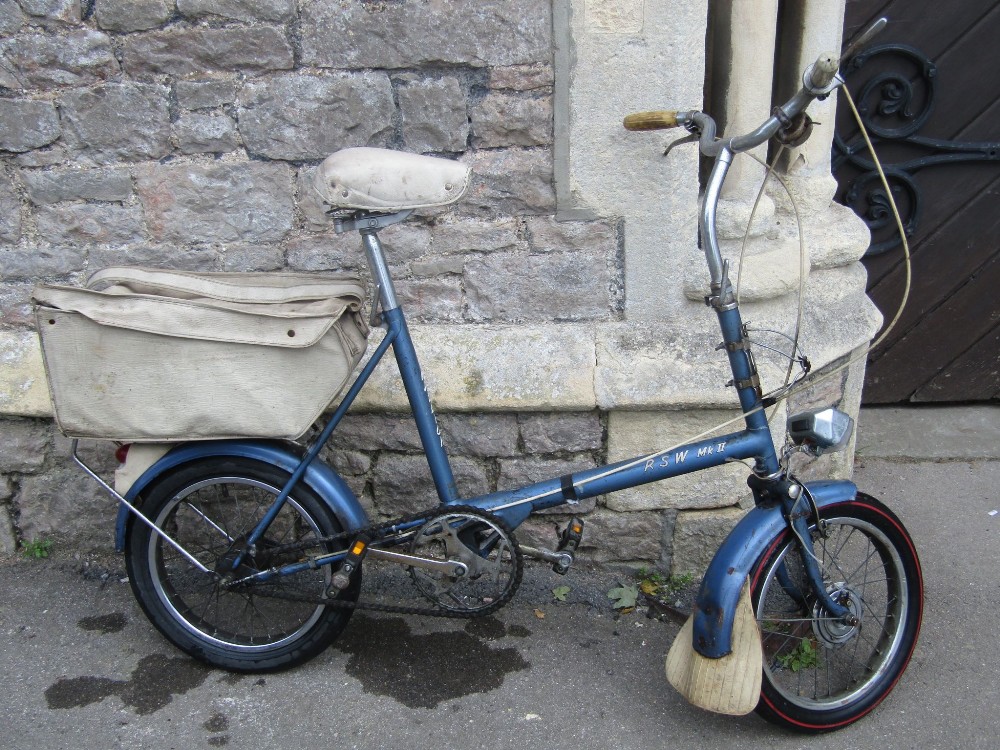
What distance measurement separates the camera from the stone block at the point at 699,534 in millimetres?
2893

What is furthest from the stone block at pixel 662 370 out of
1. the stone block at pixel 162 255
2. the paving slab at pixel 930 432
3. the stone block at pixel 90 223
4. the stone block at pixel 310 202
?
the stone block at pixel 90 223

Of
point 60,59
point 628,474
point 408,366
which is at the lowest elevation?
point 628,474

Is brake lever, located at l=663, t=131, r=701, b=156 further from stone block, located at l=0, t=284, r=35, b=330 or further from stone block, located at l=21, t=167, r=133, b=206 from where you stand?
stone block, located at l=0, t=284, r=35, b=330

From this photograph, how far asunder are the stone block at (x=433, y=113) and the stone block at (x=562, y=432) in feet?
2.76

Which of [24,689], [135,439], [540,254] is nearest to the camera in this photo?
[135,439]

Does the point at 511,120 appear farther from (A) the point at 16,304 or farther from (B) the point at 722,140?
(A) the point at 16,304

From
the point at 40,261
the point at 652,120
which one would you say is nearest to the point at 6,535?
the point at 40,261

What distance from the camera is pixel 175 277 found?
95.3 inches

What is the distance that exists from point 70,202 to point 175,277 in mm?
576

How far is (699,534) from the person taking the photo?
2908 millimetres

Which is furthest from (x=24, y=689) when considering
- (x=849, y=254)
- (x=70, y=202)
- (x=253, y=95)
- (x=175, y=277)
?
(x=849, y=254)

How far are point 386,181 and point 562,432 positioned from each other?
101 cm

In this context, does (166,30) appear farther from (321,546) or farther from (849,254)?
(849,254)

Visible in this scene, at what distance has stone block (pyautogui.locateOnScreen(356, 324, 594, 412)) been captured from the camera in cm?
271
